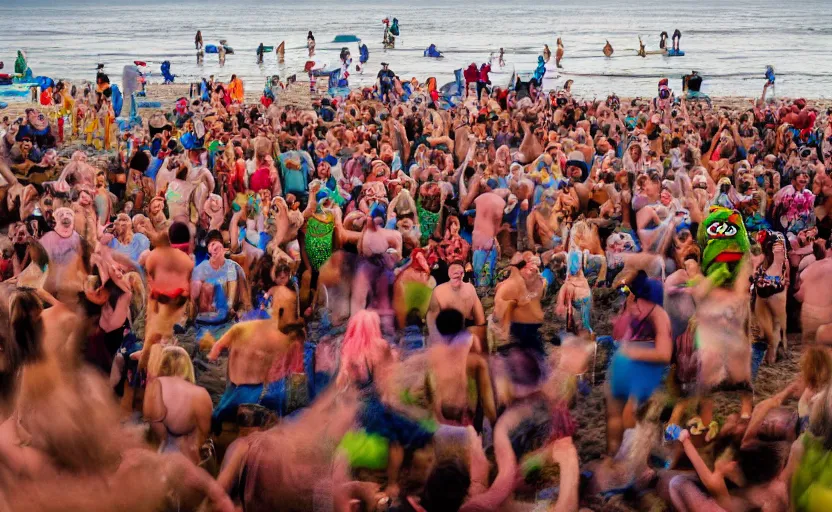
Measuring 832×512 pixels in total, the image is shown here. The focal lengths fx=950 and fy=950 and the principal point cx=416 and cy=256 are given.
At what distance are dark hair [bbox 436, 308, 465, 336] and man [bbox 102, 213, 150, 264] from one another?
9.74 feet

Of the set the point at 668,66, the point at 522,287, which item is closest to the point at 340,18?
the point at 668,66

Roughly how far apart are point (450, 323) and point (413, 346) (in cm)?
99

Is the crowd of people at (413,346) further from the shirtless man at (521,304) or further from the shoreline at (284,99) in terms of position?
the shoreline at (284,99)

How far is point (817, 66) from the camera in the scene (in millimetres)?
47500

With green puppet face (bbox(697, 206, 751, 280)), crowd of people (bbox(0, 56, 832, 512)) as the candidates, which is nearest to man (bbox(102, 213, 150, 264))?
crowd of people (bbox(0, 56, 832, 512))

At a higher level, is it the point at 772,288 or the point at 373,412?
the point at 772,288

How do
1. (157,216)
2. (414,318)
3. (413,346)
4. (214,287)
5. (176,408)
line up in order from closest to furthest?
1. (176,408)
2. (413,346)
3. (214,287)
4. (414,318)
5. (157,216)

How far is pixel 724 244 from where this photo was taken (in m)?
5.72

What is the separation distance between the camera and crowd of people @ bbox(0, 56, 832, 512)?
4309 mm

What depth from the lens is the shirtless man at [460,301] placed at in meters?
5.76

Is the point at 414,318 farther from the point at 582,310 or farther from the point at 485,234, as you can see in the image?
the point at 485,234

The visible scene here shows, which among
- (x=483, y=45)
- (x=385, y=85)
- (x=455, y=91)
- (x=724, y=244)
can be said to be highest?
(x=483, y=45)

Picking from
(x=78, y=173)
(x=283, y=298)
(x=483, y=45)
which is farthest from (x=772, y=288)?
(x=483, y=45)

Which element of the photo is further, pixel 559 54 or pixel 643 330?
pixel 559 54
